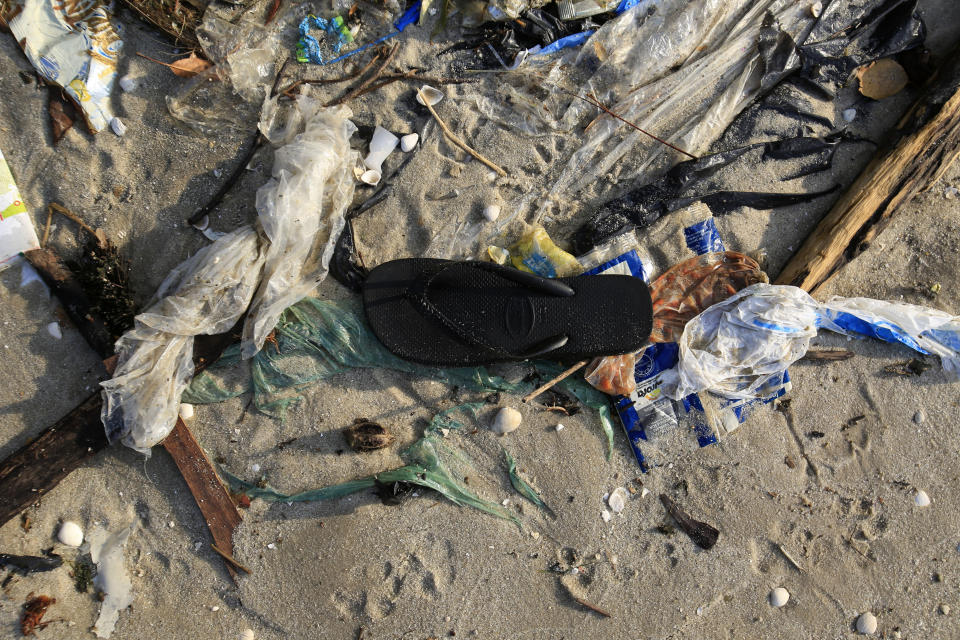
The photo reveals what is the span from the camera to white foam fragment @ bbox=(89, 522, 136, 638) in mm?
2496

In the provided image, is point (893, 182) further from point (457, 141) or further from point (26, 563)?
point (26, 563)

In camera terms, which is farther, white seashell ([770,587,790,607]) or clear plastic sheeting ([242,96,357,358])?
white seashell ([770,587,790,607])

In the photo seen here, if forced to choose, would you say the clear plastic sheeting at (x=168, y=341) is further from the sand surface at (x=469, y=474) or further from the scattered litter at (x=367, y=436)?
the scattered litter at (x=367, y=436)

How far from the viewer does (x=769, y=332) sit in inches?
100

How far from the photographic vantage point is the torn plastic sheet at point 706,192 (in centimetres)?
272

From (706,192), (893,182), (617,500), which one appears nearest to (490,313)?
(617,500)

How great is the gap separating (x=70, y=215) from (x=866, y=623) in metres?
4.50

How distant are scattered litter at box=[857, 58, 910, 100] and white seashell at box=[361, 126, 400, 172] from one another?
2531 millimetres

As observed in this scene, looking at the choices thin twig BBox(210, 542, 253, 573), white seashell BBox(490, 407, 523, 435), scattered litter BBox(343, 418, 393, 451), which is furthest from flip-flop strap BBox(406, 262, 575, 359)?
thin twig BBox(210, 542, 253, 573)

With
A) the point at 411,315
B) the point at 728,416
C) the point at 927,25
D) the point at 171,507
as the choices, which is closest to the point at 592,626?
the point at 728,416

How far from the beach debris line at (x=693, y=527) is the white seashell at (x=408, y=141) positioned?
7.28 feet

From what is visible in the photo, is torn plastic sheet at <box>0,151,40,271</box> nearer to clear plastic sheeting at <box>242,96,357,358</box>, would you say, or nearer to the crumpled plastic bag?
clear plastic sheeting at <box>242,96,357,358</box>

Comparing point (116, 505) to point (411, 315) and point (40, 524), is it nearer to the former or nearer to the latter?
point (40, 524)

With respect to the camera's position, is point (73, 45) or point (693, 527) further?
point (693, 527)
